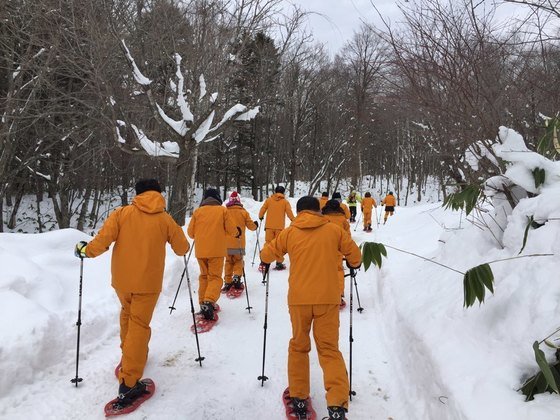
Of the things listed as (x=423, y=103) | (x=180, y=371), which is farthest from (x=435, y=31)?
(x=180, y=371)

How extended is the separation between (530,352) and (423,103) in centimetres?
277

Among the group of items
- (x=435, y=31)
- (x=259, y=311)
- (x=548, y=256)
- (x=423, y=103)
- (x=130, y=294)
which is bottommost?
(x=259, y=311)

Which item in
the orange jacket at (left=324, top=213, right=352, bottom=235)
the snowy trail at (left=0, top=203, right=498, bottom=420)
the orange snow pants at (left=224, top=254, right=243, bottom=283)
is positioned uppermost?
the orange jacket at (left=324, top=213, right=352, bottom=235)

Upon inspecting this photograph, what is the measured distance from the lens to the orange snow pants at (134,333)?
12.5ft

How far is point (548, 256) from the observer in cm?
346

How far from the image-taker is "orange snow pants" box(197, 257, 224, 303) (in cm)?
614

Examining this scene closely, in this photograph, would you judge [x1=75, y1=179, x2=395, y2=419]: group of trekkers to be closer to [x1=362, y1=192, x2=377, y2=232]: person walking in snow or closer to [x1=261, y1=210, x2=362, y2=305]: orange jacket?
[x1=261, y1=210, x2=362, y2=305]: orange jacket

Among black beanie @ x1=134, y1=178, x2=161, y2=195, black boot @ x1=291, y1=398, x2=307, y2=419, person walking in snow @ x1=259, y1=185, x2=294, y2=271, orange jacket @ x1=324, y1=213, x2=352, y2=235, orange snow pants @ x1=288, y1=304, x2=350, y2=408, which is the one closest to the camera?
black boot @ x1=291, y1=398, x2=307, y2=419

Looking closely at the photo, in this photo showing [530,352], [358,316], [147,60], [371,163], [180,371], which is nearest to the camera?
[530,352]

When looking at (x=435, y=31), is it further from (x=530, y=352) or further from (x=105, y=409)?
(x=105, y=409)

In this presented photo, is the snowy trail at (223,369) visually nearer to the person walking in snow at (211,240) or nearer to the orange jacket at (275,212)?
the person walking in snow at (211,240)

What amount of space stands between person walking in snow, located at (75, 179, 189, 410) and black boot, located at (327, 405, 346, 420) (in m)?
1.85

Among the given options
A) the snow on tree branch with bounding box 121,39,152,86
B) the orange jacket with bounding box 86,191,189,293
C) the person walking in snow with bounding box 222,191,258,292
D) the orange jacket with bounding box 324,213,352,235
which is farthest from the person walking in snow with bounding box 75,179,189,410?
the snow on tree branch with bounding box 121,39,152,86

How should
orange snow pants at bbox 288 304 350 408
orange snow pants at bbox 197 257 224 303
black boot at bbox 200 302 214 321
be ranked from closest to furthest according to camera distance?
orange snow pants at bbox 288 304 350 408 → black boot at bbox 200 302 214 321 → orange snow pants at bbox 197 257 224 303
